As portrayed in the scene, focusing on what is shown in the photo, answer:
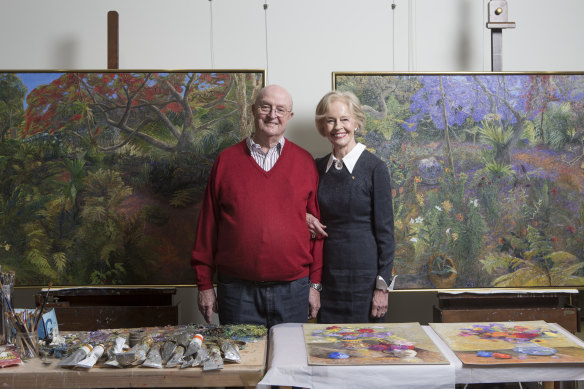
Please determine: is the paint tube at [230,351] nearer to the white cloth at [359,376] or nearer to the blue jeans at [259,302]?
the white cloth at [359,376]

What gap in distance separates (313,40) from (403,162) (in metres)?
0.92

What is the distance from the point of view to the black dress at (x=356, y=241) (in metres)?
2.70

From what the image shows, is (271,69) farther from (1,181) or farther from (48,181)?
(1,181)

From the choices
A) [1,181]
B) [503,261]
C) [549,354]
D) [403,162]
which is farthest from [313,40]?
[549,354]

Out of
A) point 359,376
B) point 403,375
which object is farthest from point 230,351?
point 403,375

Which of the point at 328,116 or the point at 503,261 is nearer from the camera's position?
the point at 328,116

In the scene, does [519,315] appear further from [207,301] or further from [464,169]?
[207,301]

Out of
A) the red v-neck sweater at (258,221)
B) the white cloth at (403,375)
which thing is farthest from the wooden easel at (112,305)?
the white cloth at (403,375)

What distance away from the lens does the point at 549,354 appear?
6.11 feet

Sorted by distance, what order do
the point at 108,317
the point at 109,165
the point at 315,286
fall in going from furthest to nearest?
the point at 109,165 < the point at 108,317 < the point at 315,286

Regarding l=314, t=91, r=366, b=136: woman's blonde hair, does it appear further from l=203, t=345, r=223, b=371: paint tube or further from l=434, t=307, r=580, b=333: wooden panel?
l=203, t=345, r=223, b=371: paint tube

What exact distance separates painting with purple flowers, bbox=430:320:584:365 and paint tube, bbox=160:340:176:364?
0.94m

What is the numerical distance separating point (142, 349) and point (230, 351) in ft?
0.97

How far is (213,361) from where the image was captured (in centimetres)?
181
